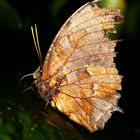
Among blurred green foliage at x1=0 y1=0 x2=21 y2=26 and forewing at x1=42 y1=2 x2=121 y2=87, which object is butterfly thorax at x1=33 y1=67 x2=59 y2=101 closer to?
forewing at x1=42 y1=2 x2=121 y2=87

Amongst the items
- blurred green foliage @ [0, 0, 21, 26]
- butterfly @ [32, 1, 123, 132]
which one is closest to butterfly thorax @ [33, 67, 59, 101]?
butterfly @ [32, 1, 123, 132]

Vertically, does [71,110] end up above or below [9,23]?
below

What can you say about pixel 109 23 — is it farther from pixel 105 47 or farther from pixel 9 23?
pixel 9 23

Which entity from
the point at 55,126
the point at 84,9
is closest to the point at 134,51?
the point at 84,9

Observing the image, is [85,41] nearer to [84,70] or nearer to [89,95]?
[84,70]

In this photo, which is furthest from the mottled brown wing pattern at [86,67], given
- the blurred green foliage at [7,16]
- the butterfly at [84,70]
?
the blurred green foliage at [7,16]

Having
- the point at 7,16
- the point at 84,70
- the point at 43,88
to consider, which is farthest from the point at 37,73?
the point at 7,16

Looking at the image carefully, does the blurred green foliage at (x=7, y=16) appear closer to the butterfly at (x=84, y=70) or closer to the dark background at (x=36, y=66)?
the dark background at (x=36, y=66)
